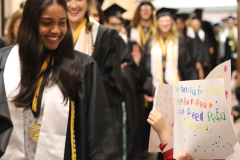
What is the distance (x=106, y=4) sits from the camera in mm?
8195

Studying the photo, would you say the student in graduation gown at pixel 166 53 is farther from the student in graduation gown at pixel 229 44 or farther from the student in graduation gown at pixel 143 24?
the student in graduation gown at pixel 229 44

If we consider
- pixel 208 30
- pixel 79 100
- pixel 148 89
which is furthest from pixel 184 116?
pixel 208 30

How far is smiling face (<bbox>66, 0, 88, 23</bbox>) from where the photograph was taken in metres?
2.74

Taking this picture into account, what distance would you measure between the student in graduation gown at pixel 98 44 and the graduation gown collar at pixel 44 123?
88 centimetres

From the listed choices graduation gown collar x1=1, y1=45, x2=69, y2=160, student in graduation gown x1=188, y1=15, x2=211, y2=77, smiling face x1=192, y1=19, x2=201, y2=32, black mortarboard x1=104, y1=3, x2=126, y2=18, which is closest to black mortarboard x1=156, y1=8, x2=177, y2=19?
black mortarboard x1=104, y1=3, x2=126, y2=18

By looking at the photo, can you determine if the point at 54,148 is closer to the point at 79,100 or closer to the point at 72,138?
the point at 72,138

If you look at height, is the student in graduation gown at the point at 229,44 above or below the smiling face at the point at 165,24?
below

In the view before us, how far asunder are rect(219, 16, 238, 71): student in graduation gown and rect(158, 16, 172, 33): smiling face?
4.65 metres

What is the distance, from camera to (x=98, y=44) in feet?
9.29

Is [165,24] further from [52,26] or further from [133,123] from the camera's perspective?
[52,26]

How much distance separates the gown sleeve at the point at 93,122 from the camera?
1.99m

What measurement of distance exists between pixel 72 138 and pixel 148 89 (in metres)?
3.04

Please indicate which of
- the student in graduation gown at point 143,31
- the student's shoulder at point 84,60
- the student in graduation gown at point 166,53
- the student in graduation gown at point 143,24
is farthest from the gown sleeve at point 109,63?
the student in graduation gown at point 143,24

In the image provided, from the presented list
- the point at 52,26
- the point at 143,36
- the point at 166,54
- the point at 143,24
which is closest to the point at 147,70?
the point at 166,54
